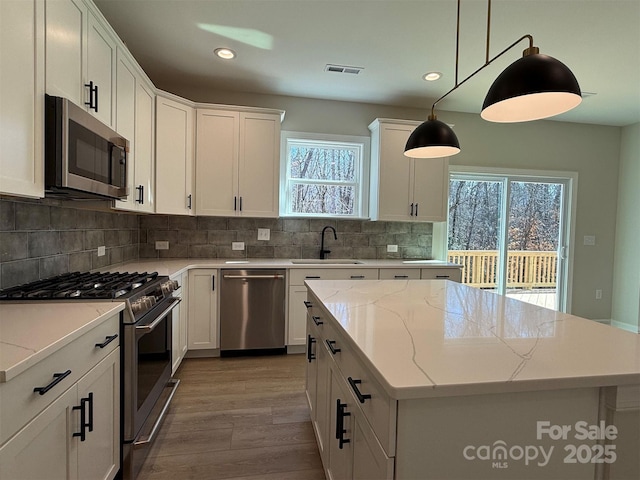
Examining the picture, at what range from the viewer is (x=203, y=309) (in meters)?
3.07

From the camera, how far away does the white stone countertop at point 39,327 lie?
3.06 ft

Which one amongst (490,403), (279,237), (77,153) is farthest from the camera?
(279,237)

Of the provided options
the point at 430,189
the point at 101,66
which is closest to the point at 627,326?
the point at 430,189

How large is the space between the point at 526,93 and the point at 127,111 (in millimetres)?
2429

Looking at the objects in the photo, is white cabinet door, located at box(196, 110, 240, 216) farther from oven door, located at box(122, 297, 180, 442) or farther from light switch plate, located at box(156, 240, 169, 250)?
oven door, located at box(122, 297, 180, 442)

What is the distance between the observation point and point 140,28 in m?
2.45

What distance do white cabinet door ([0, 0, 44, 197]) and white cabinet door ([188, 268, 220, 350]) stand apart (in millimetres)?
1716

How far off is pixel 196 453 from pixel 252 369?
110 cm

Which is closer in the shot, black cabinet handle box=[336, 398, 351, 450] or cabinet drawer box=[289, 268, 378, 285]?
black cabinet handle box=[336, 398, 351, 450]

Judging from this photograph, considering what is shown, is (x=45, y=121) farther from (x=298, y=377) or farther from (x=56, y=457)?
(x=298, y=377)

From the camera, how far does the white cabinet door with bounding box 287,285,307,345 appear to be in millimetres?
3234

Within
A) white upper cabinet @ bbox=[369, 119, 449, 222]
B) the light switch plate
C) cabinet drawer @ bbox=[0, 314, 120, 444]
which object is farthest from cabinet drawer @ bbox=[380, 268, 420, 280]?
cabinet drawer @ bbox=[0, 314, 120, 444]

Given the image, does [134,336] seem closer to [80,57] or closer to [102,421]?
[102,421]

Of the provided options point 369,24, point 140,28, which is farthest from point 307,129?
point 140,28
